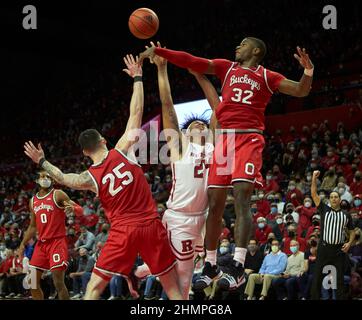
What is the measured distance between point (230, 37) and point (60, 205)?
16.3 m

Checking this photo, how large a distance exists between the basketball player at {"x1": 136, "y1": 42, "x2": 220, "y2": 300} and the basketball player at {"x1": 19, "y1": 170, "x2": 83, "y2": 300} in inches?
113

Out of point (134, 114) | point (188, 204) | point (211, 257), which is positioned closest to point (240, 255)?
point (211, 257)

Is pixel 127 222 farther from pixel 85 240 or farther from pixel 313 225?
pixel 85 240

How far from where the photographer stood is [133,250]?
548cm

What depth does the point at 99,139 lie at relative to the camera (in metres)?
5.71

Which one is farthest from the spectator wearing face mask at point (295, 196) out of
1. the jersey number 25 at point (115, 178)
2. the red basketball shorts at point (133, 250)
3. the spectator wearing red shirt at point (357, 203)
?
the jersey number 25 at point (115, 178)

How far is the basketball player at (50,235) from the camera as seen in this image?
8.46 meters

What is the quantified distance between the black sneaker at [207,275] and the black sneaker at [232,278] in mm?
199

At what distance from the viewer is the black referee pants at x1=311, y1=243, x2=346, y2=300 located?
9.23m

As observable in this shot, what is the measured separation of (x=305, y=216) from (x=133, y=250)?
6849 millimetres

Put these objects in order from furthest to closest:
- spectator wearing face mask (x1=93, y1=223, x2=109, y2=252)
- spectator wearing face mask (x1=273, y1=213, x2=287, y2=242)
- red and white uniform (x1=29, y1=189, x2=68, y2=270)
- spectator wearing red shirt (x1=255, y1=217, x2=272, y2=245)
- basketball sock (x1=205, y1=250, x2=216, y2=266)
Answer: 1. spectator wearing face mask (x1=93, y1=223, x2=109, y2=252)
2. spectator wearing red shirt (x1=255, y1=217, x2=272, y2=245)
3. spectator wearing face mask (x1=273, y1=213, x2=287, y2=242)
4. red and white uniform (x1=29, y1=189, x2=68, y2=270)
5. basketball sock (x1=205, y1=250, x2=216, y2=266)

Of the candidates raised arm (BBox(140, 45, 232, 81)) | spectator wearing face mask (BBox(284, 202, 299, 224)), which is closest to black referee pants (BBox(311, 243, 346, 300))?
spectator wearing face mask (BBox(284, 202, 299, 224))

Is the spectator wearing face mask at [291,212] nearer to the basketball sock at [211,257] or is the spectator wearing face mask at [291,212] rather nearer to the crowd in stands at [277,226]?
the crowd in stands at [277,226]

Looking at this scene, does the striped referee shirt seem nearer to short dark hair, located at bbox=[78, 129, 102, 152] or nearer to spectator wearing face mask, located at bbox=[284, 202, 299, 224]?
spectator wearing face mask, located at bbox=[284, 202, 299, 224]
